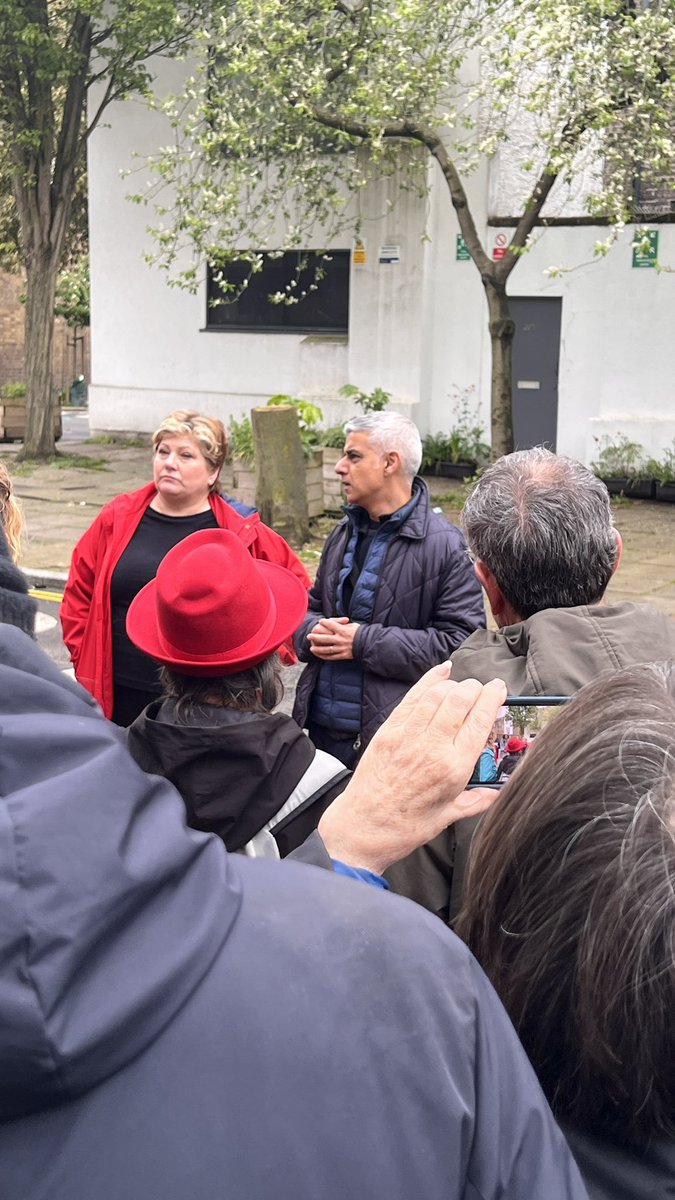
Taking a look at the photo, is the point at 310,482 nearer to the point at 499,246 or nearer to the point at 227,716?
the point at 499,246

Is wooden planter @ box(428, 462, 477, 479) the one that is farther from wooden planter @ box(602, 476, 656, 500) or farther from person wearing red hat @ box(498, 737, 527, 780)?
person wearing red hat @ box(498, 737, 527, 780)

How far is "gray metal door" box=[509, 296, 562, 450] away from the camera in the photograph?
52.5ft

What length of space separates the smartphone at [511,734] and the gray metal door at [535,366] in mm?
14234

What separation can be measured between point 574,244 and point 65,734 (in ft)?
51.1

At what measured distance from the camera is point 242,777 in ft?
7.29

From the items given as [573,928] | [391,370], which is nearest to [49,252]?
[391,370]

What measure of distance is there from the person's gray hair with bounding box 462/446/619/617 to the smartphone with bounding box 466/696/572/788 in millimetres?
566

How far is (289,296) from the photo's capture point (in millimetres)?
17922

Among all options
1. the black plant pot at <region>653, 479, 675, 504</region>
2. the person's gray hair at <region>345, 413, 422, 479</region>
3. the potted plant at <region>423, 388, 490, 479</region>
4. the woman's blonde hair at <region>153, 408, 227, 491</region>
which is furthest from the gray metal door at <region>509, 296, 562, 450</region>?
the person's gray hair at <region>345, 413, 422, 479</region>

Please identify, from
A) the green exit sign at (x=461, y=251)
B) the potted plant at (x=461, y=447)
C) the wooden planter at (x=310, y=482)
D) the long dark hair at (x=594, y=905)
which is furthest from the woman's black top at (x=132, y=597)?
the green exit sign at (x=461, y=251)

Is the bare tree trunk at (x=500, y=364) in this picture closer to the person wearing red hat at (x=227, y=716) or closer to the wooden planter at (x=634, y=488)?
the wooden planter at (x=634, y=488)

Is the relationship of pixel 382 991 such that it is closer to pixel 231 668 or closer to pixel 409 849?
pixel 409 849

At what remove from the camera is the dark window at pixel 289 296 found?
17.9 m

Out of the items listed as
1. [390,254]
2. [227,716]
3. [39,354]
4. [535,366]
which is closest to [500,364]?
[535,366]
